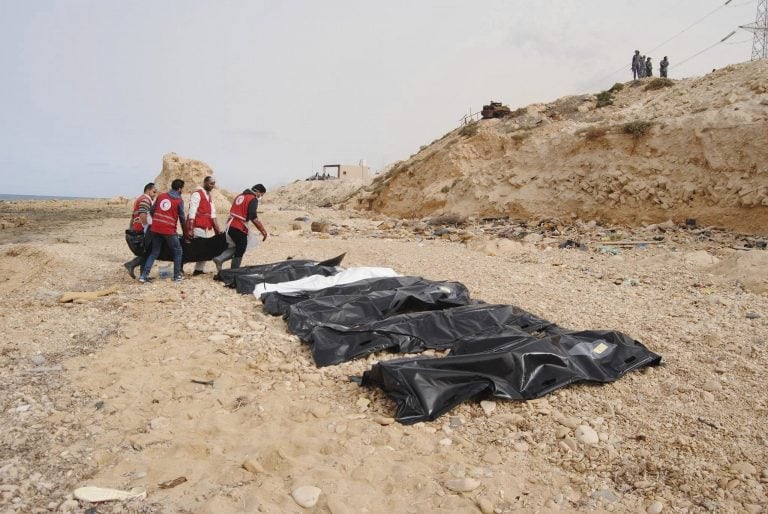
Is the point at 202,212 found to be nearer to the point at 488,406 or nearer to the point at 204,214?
the point at 204,214


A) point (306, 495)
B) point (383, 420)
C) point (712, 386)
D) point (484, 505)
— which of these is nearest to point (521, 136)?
point (712, 386)

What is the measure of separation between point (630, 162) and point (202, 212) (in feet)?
38.9

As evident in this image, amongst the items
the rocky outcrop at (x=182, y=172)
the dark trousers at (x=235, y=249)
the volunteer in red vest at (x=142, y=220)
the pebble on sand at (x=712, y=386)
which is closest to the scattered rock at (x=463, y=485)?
the pebble on sand at (x=712, y=386)

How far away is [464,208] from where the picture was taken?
56.5 feet

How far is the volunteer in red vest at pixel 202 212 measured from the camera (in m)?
6.80

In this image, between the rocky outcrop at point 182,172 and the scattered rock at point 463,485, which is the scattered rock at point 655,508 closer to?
the scattered rock at point 463,485

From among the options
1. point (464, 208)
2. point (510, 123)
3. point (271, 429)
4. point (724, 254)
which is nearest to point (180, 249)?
point (271, 429)

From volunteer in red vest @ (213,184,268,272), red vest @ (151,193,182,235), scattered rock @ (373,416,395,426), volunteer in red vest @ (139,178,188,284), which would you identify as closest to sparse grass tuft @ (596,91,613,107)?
volunteer in red vest @ (213,184,268,272)

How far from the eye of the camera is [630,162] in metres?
13.8

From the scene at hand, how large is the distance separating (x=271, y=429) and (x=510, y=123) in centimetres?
2104

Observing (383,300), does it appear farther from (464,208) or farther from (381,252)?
(464,208)

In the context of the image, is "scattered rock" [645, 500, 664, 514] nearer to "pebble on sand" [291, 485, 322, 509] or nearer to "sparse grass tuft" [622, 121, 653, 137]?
"pebble on sand" [291, 485, 322, 509]

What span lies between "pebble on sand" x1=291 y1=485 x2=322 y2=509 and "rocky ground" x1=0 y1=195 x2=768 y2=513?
1 centimetres

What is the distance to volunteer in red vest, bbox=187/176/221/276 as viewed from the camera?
22.3ft
